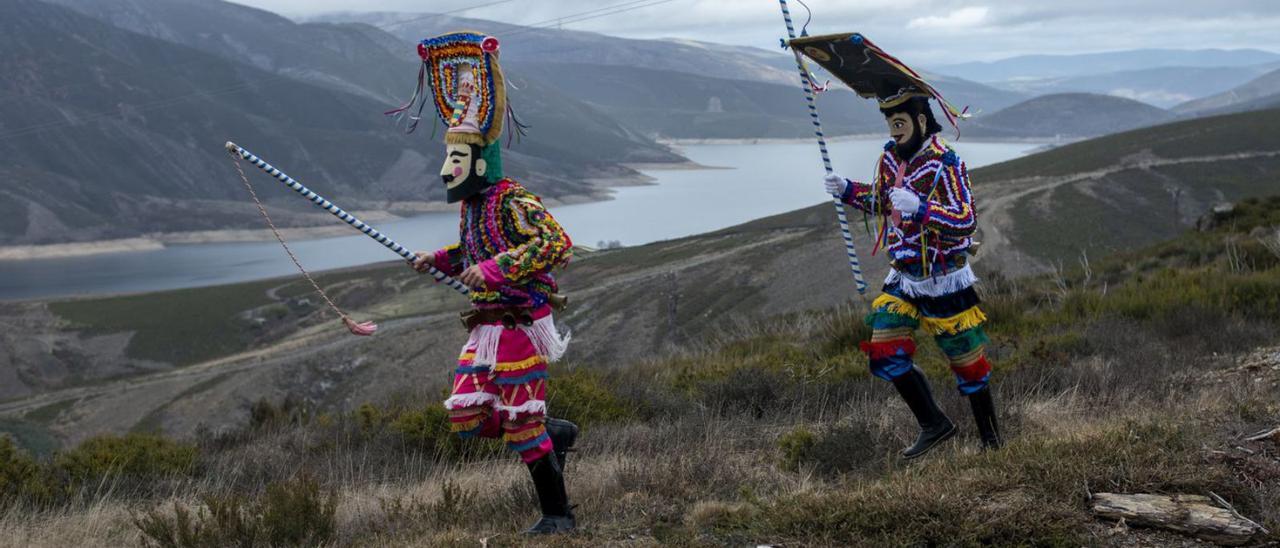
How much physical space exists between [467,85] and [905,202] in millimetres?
2191

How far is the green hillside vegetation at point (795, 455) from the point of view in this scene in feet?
15.7

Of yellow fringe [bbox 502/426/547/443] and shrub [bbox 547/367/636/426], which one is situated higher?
→ yellow fringe [bbox 502/426/547/443]

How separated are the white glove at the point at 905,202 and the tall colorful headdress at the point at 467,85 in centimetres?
194

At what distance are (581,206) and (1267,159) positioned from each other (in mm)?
77537

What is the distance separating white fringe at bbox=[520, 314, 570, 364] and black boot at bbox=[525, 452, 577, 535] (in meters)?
0.47

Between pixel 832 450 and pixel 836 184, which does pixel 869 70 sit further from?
pixel 832 450

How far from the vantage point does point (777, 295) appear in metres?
38.3

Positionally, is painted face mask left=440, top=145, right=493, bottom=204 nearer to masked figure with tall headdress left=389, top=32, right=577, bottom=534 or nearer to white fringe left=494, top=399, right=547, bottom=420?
masked figure with tall headdress left=389, top=32, right=577, bottom=534

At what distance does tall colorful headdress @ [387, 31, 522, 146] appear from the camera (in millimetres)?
5762

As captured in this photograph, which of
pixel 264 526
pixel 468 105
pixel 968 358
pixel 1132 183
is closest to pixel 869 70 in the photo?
pixel 968 358

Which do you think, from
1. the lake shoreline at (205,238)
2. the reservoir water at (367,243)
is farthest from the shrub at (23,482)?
the lake shoreline at (205,238)

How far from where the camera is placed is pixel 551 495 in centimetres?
541

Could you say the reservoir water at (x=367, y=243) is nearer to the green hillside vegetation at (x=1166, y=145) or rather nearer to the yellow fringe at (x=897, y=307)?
the green hillside vegetation at (x=1166, y=145)

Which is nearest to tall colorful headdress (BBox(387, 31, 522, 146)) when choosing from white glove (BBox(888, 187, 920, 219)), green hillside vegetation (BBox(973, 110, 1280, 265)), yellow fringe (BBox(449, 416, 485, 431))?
yellow fringe (BBox(449, 416, 485, 431))
